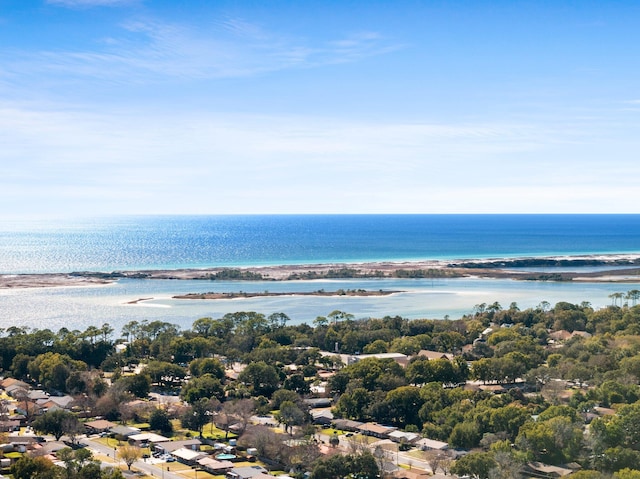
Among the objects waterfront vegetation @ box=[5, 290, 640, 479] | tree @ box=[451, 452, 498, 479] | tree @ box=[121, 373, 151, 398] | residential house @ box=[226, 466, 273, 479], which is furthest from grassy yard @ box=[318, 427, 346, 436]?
tree @ box=[121, 373, 151, 398]

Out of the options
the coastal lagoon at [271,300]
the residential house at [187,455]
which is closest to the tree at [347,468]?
the residential house at [187,455]

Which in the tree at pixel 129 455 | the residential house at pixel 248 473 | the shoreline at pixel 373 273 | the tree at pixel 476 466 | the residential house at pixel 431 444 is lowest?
the residential house at pixel 248 473

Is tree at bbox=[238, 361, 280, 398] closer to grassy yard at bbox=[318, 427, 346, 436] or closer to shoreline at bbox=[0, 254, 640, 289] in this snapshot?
grassy yard at bbox=[318, 427, 346, 436]

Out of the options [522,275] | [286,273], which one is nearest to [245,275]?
[286,273]

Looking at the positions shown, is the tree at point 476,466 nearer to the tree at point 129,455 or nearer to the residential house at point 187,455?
the residential house at point 187,455

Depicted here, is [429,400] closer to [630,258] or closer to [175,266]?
[175,266]
